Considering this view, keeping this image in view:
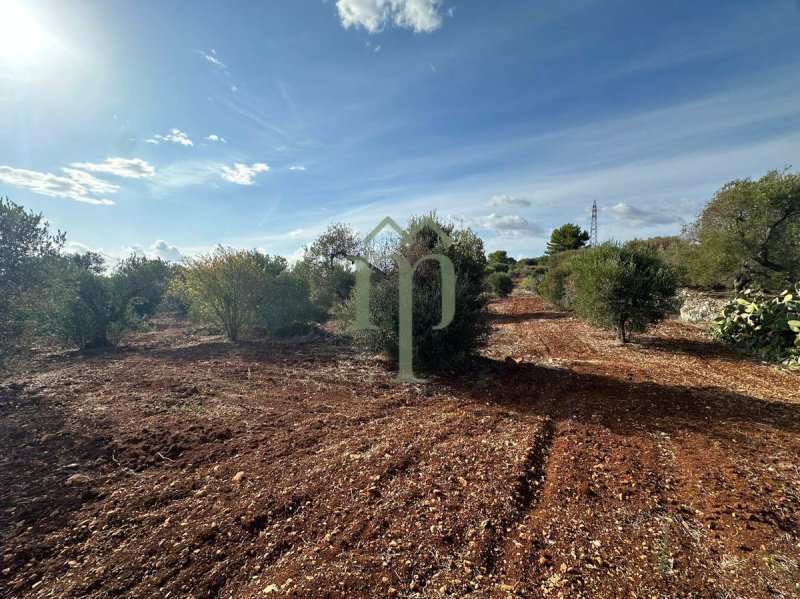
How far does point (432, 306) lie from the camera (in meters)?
7.03

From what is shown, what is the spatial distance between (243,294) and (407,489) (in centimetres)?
1031

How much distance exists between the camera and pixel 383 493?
3.17m

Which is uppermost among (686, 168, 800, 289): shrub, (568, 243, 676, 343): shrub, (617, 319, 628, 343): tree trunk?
(686, 168, 800, 289): shrub

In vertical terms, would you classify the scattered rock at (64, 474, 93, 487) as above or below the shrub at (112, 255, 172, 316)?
→ below

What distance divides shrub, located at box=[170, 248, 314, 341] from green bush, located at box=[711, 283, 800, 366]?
12.5 meters

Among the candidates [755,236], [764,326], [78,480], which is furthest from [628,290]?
[78,480]

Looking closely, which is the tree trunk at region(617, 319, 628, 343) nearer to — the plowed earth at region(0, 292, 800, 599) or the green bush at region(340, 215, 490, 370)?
the plowed earth at region(0, 292, 800, 599)

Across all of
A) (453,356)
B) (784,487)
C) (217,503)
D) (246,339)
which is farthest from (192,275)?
(784,487)

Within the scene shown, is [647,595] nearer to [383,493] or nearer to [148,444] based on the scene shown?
[383,493]

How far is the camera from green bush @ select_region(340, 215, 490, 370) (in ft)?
23.5

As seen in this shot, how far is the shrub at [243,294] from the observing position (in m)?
11.4

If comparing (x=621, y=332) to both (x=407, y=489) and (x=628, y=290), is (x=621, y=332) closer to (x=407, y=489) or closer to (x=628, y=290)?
(x=628, y=290)

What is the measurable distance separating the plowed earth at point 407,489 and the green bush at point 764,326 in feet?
2.87

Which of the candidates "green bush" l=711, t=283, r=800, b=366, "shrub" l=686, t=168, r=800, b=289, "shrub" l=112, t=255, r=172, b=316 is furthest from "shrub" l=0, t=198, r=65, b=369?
"shrub" l=686, t=168, r=800, b=289
